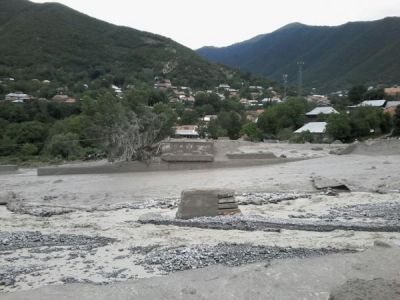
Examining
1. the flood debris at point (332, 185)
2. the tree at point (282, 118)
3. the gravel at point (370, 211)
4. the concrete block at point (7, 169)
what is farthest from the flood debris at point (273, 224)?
the tree at point (282, 118)

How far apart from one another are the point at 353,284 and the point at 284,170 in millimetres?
12358

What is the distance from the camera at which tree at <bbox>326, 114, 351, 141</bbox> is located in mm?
38375

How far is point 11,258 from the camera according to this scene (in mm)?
7500

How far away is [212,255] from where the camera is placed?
6.88m

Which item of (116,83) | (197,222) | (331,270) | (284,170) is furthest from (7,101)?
(331,270)

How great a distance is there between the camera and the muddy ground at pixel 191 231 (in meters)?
6.35

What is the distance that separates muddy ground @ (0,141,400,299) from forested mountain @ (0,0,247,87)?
200 ft

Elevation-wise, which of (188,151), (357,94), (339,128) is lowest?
(188,151)

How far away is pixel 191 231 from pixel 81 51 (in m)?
76.3

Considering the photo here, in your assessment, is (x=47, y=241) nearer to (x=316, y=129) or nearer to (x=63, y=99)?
(x=316, y=129)

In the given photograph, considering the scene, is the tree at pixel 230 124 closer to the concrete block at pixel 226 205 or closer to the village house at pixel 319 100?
the village house at pixel 319 100

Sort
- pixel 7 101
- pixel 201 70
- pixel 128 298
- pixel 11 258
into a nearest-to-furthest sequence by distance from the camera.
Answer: pixel 128 298 < pixel 11 258 < pixel 7 101 < pixel 201 70

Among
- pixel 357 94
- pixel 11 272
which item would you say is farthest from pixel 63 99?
pixel 11 272

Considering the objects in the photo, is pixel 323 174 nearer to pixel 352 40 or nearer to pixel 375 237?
pixel 375 237
